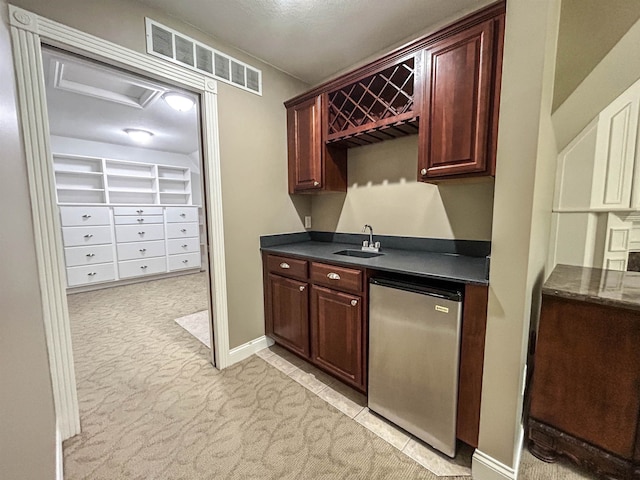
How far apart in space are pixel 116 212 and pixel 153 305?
201 cm

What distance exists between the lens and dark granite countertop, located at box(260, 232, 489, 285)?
1.33 metres

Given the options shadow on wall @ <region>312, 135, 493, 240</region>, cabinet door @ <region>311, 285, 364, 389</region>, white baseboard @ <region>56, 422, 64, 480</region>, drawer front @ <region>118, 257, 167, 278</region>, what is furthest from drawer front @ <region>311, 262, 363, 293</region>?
drawer front @ <region>118, 257, 167, 278</region>

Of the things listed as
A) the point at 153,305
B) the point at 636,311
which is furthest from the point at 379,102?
the point at 153,305

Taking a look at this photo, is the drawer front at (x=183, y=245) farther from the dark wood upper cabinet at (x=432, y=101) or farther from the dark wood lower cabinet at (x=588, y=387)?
the dark wood lower cabinet at (x=588, y=387)

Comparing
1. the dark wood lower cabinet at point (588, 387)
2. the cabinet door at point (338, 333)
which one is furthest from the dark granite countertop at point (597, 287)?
the cabinet door at point (338, 333)

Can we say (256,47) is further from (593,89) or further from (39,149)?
(593,89)

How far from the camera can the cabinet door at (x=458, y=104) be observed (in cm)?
133

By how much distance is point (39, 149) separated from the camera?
1334mm

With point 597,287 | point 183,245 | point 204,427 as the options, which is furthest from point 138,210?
point 597,287

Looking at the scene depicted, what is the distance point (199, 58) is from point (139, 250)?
161 inches

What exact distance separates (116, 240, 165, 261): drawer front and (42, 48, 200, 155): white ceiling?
187 cm

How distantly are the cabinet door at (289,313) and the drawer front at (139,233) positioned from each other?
3.79 meters

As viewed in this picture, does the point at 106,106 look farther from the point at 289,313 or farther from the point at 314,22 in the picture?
the point at 289,313

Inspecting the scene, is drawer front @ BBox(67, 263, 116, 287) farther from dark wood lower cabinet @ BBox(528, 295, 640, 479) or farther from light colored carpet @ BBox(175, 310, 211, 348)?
dark wood lower cabinet @ BBox(528, 295, 640, 479)
